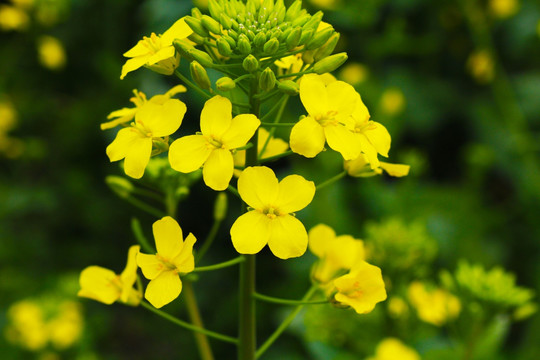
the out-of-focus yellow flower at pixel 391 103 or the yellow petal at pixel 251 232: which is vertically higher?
the yellow petal at pixel 251 232

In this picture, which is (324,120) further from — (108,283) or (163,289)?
(108,283)

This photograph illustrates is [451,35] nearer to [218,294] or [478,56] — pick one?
[478,56]

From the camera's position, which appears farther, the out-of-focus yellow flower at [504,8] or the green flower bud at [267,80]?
the out-of-focus yellow flower at [504,8]

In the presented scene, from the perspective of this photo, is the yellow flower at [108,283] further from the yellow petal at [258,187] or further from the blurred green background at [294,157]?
the blurred green background at [294,157]

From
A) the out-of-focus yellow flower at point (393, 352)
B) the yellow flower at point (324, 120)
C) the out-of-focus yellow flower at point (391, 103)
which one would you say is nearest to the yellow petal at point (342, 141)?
the yellow flower at point (324, 120)

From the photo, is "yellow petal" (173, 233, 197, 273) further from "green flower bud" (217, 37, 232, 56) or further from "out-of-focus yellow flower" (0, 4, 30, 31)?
"out-of-focus yellow flower" (0, 4, 30, 31)

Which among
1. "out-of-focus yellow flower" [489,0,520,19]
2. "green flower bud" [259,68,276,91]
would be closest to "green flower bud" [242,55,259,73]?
"green flower bud" [259,68,276,91]

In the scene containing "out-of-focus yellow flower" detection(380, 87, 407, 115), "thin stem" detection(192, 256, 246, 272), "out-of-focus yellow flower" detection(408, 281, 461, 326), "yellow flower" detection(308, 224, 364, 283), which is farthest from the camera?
"out-of-focus yellow flower" detection(380, 87, 407, 115)
